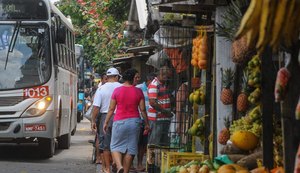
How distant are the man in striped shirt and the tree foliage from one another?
9.19 metres

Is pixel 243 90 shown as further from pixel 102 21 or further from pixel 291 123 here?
pixel 102 21

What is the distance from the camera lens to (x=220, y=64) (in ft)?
33.1

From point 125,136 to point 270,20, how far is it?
766 cm

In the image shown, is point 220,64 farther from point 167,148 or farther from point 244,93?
point 167,148

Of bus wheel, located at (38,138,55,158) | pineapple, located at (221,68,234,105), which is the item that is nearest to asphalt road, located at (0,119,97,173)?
bus wheel, located at (38,138,55,158)

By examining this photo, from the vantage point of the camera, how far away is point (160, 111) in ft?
43.1

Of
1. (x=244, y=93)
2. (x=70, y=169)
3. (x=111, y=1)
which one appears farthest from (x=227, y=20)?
(x=111, y=1)

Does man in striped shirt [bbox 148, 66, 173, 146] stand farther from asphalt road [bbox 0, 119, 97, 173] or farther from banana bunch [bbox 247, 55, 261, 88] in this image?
banana bunch [bbox 247, 55, 261, 88]

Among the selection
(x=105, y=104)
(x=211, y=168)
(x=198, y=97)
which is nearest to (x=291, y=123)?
(x=211, y=168)

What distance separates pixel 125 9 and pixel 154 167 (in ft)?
34.1

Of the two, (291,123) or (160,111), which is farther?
(160,111)

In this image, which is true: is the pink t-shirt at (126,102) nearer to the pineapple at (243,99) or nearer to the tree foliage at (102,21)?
the pineapple at (243,99)

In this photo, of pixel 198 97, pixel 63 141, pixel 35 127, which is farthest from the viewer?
pixel 63 141

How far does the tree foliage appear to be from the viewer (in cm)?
2267
